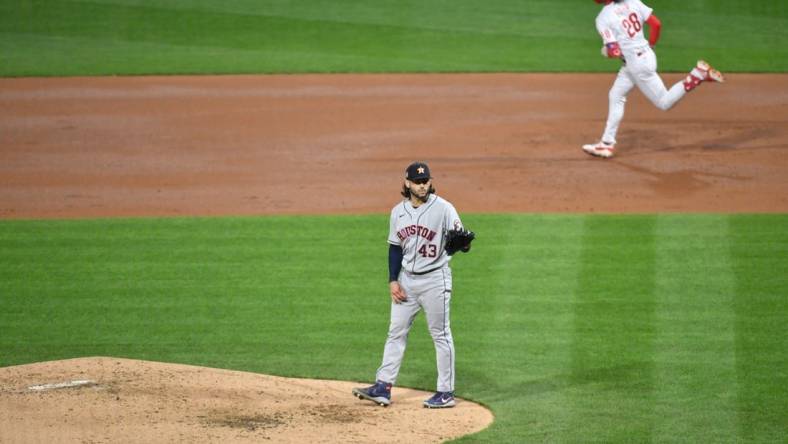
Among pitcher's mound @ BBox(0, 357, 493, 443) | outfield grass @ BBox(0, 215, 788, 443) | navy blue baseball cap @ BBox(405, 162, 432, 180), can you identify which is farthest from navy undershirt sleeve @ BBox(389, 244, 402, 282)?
outfield grass @ BBox(0, 215, 788, 443)

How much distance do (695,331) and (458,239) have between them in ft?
9.32

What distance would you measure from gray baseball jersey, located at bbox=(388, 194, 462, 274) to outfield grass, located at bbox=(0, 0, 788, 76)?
12318 millimetres

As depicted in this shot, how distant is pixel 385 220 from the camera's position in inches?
557

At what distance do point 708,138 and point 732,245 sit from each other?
4.11 metres

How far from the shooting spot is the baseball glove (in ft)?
29.1

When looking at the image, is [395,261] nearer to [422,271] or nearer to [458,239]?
[422,271]

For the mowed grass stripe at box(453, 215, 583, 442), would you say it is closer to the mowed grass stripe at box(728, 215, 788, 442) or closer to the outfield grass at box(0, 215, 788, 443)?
the outfield grass at box(0, 215, 788, 443)

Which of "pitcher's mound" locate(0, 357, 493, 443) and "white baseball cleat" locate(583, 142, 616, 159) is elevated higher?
"white baseball cleat" locate(583, 142, 616, 159)

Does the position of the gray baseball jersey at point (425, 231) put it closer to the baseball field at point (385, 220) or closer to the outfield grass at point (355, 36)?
the baseball field at point (385, 220)

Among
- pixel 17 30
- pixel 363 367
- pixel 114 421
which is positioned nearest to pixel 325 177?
pixel 363 367

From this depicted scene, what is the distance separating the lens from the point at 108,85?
2027 centimetres

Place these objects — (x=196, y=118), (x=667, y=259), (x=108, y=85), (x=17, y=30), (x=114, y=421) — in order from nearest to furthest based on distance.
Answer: (x=114, y=421)
(x=667, y=259)
(x=196, y=118)
(x=108, y=85)
(x=17, y=30)

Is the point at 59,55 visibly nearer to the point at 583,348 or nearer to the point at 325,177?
the point at 325,177

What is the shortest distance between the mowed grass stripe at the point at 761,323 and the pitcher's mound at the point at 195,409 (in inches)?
74.7
